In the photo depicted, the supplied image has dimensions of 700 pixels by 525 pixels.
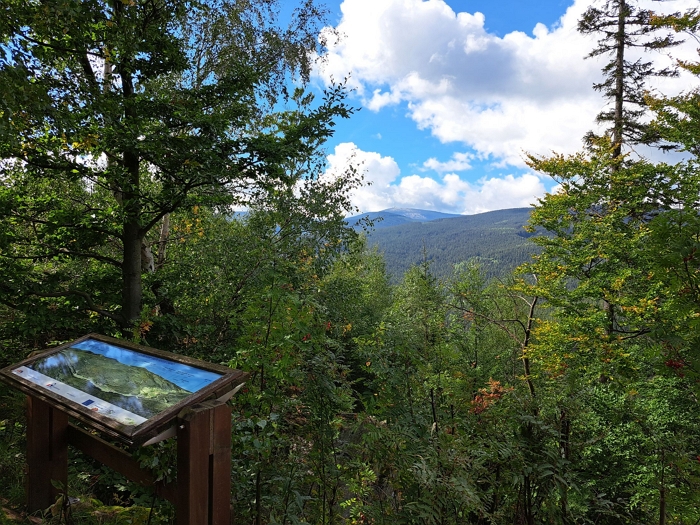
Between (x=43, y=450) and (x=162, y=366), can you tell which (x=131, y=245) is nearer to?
A: (x=43, y=450)

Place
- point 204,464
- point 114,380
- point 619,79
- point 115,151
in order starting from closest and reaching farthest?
point 204,464
point 114,380
point 115,151
point 619,79

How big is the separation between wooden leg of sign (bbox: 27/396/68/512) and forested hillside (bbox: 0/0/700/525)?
11cm

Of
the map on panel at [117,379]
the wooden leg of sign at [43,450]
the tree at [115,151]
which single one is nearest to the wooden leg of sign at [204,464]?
the map on panel at [117,379]

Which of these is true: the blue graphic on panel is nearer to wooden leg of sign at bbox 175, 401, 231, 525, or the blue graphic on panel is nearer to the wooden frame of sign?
the wooden frame of sign

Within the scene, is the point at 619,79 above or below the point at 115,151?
above

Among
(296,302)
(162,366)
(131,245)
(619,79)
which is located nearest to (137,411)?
(162,366)

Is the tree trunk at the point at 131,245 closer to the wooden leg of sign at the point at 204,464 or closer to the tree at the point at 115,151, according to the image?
the tree at the point at 115,151

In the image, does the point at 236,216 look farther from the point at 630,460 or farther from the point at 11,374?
the point at 630,460

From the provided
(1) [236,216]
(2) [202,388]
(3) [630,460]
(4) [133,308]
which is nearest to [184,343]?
(4) [133,308]

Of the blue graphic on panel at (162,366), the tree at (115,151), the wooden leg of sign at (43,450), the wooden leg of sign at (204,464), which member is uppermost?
the tree at (115,151)

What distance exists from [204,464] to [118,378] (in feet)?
2.44

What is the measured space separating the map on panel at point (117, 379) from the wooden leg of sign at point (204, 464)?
156mm

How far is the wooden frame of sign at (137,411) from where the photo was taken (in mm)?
1720

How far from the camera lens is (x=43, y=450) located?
2.51 meters
